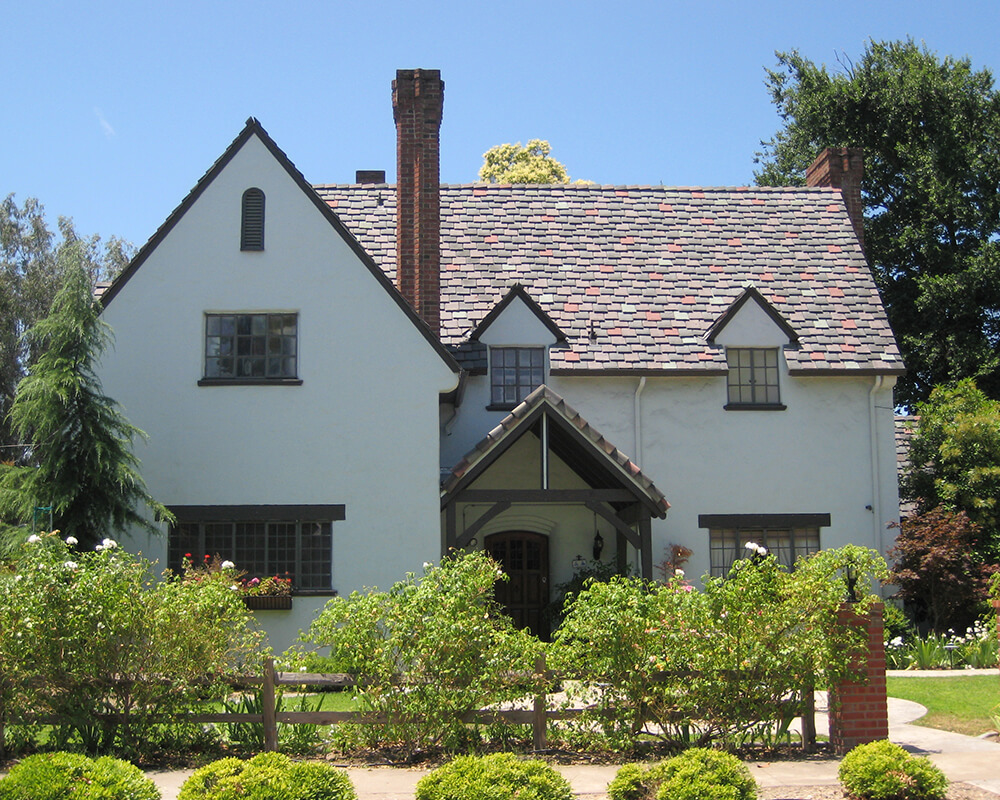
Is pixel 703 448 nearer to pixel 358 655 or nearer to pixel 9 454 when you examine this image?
pixel 358 655

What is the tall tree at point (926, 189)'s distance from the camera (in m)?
31.8

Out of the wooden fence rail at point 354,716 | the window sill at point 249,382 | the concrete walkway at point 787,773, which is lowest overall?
the concrete walkway at point 787,773

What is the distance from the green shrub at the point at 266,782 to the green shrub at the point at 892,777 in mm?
4103

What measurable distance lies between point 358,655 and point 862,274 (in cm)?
1547

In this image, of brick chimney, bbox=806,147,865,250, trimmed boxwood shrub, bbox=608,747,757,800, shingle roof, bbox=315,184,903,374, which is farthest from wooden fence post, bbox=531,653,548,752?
brick chimney, bbox=806,147,865,250

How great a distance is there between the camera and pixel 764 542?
20.3m

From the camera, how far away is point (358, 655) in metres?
11.1


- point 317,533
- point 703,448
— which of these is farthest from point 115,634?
point 703,448

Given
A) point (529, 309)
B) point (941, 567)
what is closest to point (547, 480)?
point (529, 309)

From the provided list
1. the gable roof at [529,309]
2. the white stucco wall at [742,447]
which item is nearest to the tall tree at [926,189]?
the white stucco wall at [742,447]

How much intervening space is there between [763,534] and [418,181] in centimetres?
912

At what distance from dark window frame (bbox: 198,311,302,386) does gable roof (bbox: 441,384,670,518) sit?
10.7ft

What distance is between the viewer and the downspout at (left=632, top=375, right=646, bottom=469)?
2017 cm

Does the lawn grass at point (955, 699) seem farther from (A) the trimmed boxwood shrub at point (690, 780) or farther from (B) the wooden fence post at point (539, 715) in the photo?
(A) the trimmed boxwood shrub at point (690, 780)
